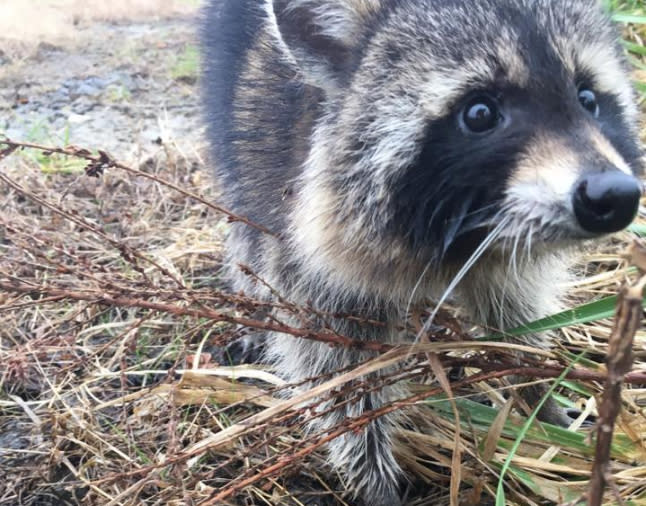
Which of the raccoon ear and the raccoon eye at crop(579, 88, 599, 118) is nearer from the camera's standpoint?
the raccoon eye at crop(579, 88, 599, 118)

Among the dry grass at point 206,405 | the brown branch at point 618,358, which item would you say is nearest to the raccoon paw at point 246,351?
the dry grass at point 206,405

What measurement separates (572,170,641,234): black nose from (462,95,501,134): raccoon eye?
340 millimetres

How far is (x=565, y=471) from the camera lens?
Answer: 2.16m

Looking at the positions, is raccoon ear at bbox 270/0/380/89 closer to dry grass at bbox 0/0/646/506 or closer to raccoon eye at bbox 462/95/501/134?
raccoon eye at bbox 462/95/501/134

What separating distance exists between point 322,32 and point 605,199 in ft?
3.41

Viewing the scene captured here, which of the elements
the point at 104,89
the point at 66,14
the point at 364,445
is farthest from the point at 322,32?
the point at 66,14

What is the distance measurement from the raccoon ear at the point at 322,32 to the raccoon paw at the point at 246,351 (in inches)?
56.9

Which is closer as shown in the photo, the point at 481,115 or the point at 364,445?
the point at 481,115

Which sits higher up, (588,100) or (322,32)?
(588,100)

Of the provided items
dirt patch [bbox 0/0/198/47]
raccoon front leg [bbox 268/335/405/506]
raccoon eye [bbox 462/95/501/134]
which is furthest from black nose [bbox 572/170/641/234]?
dirt patch [bbox 0/0/198/47]

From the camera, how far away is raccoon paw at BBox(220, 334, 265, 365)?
322cm

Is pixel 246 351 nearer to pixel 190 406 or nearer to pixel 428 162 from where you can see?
pixel 190 406

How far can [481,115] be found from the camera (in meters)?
1.88

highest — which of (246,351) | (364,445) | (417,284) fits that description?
(417,284)
